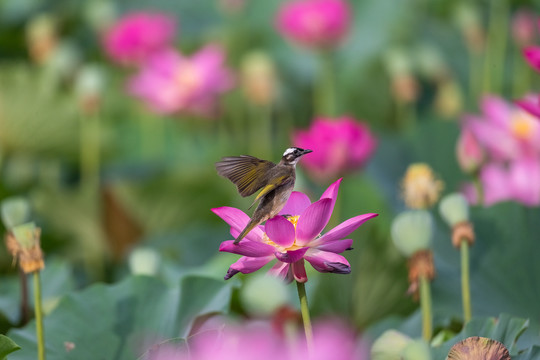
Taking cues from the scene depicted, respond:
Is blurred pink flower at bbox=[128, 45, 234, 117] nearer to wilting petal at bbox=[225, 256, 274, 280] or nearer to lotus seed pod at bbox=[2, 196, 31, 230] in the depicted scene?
lotus seed pod at bbox=[2, 196, 31, 230]

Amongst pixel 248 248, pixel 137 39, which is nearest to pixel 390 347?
pixel 248 248

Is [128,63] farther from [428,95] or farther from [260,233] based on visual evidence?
[260,233]

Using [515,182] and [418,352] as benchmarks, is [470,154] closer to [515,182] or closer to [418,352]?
[515,182]

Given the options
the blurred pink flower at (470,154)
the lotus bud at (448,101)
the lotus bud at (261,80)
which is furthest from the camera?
the lotus bud at (448,101)

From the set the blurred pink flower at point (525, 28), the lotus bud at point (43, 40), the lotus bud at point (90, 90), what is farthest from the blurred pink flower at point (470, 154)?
the lotus bud at point (43, 40)

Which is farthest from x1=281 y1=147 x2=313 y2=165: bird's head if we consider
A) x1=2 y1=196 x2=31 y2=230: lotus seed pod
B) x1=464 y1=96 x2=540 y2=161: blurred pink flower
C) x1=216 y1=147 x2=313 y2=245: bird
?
x1=464 y1=96 x2=540 y2=161: blurred pink flower

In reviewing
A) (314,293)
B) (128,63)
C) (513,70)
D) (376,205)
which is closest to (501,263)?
(314,293)

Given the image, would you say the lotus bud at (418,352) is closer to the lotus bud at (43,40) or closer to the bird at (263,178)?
the bird at (263,178)
